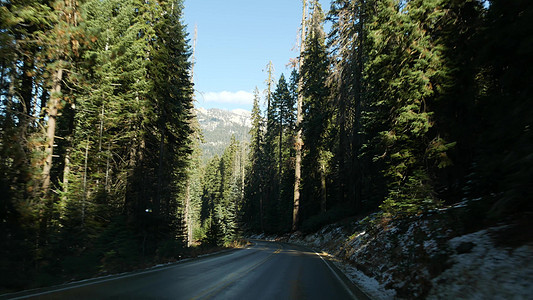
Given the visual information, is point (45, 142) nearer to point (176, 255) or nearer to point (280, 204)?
point (176, 255)

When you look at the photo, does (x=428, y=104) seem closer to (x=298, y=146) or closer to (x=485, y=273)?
(x=485, y=273)

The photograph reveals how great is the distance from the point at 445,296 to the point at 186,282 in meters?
6.57

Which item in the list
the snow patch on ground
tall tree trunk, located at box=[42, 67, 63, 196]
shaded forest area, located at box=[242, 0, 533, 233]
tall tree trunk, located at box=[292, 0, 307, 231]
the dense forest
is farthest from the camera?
tall tree trunk, located at box=[292, 0, 307, 231]

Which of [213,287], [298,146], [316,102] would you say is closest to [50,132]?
[213,287]

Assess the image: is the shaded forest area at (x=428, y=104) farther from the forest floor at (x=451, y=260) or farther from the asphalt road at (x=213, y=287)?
the asphalt road at (x=213, y=287)

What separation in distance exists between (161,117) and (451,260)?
19.8m

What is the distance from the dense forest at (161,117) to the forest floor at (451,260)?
596 mm

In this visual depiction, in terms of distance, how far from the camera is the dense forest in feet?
24.5

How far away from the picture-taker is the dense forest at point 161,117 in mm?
7453

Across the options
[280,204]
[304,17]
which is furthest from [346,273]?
[280,204]

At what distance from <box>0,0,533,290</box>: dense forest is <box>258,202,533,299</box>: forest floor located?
596 millimetres

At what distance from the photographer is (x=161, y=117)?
2195cm

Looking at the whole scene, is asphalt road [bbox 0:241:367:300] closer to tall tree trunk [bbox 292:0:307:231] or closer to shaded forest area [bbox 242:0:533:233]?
shaded forest area [bbox 242:0:533:233]

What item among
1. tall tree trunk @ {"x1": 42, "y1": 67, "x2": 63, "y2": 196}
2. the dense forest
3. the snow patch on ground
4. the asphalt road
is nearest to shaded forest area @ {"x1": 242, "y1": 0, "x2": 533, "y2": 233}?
the dense forest
